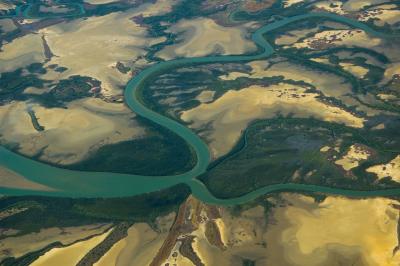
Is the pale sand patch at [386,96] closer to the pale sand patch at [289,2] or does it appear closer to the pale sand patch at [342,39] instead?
the pale sand patch at [342,39]

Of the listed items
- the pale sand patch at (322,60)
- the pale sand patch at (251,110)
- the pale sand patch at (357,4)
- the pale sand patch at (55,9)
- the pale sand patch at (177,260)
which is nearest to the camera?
the pale sand patch at (177,260)

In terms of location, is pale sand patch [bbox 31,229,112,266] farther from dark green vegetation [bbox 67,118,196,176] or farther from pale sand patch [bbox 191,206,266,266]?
dark green vegetation [bbox 67,118,196,176]

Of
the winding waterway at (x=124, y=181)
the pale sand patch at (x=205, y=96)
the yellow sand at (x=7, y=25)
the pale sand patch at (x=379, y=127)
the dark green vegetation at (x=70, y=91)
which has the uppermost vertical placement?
the yellow sand at (x=7, y=25)

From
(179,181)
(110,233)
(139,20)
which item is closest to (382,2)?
(139,20)

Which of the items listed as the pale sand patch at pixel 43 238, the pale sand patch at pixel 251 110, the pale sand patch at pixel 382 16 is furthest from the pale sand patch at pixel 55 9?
the pale sand patch at pixel 43 238

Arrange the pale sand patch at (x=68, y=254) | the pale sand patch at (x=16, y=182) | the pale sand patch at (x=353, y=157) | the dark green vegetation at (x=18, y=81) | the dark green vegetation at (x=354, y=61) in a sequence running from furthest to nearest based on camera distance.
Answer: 1. the dark green vegetation at (x=18, y=81)
2. the dark green vegetation at (x=354, y=61)
3. the pale sand patch at (x=16, y=182)
4. the pale sand patch at (x=353, y=157)
5. the pale sand patch at (x=68, y=254)

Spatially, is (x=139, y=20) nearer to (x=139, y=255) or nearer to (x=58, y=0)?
(x=58, y=0)

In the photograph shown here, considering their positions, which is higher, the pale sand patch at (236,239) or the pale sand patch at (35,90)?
the pale sand patch at (35,90)

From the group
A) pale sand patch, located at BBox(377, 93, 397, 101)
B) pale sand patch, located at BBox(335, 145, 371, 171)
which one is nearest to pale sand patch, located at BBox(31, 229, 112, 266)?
pale sand patch, located at BBox(335, 145, 371, 171)
